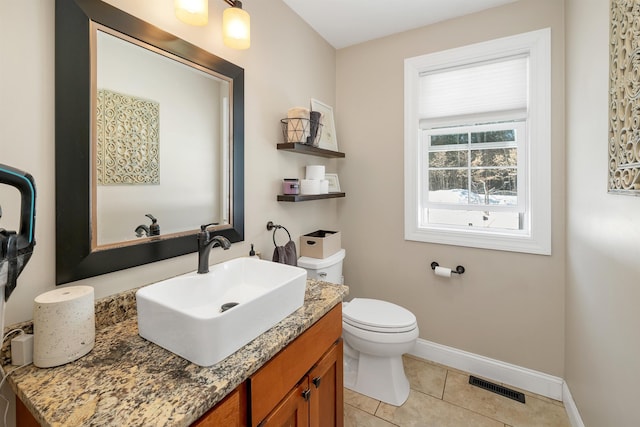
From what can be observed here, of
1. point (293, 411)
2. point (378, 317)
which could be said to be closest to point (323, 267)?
point (378, 317)

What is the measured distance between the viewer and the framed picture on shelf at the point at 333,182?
91.8 inches

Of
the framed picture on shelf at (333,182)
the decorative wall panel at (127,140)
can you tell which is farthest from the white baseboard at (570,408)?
the decorative wall panel at (127,140)

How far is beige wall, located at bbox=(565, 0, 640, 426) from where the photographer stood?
1.02m

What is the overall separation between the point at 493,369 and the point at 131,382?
7.10 feet

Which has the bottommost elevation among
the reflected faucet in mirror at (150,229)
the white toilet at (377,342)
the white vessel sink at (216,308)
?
the white toilet at (377,342)

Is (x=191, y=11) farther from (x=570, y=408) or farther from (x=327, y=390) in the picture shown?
(x=570, y=408)

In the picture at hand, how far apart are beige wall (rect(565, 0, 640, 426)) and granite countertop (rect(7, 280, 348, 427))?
1.17 m

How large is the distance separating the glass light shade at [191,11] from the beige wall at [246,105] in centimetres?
11

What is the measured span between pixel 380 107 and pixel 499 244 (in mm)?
1320

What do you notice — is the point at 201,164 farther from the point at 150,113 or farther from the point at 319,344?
the point at 319,344

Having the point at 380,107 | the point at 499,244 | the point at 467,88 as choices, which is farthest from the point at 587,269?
the point at 380,107

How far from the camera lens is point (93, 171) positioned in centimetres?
98

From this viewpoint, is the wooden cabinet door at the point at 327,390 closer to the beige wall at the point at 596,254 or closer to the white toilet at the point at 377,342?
the white toilet at the point at 377,342

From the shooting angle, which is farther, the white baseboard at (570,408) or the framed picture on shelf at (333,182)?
the framed picture on shelf at (333,182)
